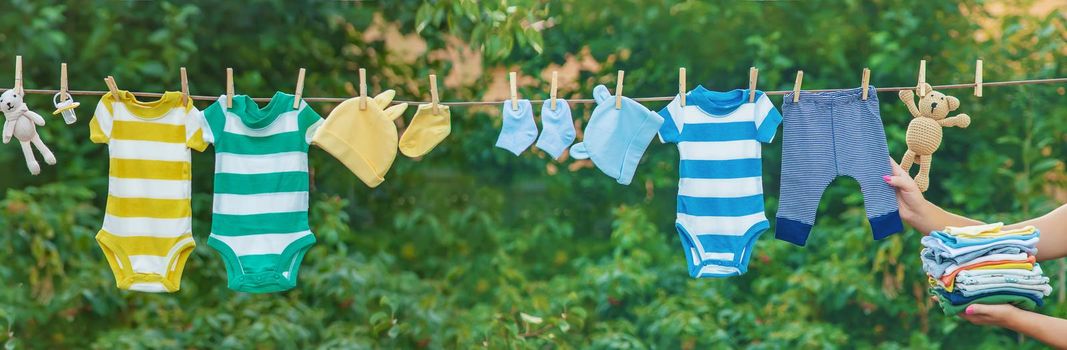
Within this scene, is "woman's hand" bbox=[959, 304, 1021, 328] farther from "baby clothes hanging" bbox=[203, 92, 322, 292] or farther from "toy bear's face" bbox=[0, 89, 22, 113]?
"toy bear's face" bbox=[0, 89, 22, 113]

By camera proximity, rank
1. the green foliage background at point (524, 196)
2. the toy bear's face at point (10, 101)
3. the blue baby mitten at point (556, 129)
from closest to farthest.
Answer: the toy bear's face at point (10, 101) < the blue baby mitten at point (556, 129) < the green foliage background at point (524, 196)

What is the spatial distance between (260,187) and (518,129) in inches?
26.7

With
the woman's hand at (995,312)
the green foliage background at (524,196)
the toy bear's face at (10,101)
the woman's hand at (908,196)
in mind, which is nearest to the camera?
the woman's hand at (995,312)

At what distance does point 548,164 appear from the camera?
16.4ft

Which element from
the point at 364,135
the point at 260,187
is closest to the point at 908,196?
the point at 364,135

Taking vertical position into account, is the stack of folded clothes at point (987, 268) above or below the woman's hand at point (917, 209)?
below

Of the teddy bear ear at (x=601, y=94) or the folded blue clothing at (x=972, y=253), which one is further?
the teddy bear ear at (x=601, y=94)

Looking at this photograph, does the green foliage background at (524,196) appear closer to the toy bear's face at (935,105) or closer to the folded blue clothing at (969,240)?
the toy bear's face at (935,105)

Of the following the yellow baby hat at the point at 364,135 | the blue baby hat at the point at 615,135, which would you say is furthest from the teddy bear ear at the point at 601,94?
the yellow baby hat at the point at 364,135

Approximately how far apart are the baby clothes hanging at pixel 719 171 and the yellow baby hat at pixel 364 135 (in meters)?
0.70

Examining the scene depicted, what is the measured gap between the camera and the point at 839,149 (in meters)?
2.85

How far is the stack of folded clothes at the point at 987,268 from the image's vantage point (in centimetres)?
249

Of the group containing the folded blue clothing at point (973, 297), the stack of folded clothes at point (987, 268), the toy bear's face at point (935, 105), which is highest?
the toy bear's face at point (935, 105)

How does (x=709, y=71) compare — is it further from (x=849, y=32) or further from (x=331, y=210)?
(x=331, y=210)
